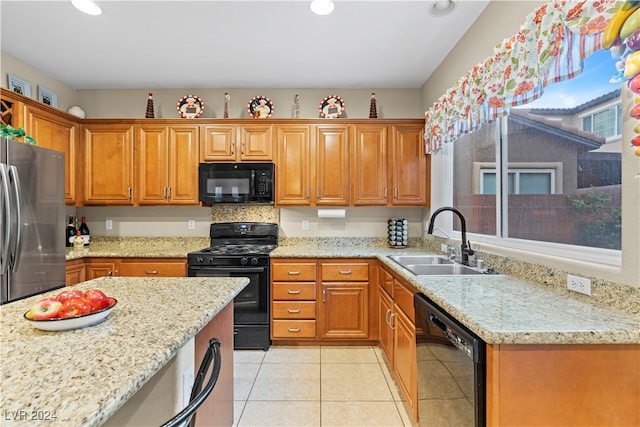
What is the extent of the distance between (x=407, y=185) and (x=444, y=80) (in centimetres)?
105

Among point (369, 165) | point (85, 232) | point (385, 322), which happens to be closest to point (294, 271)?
point (385, 322)

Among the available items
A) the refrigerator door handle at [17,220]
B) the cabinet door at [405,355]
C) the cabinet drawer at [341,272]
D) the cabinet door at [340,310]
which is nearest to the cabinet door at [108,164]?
the refrigerator door handle at [17,220]

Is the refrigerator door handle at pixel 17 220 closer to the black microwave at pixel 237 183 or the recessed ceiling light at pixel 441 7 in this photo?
the black microwave at pixel 237 183

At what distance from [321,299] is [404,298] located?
1.05m

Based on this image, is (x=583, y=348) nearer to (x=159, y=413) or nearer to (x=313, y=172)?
(x=159, y=413)

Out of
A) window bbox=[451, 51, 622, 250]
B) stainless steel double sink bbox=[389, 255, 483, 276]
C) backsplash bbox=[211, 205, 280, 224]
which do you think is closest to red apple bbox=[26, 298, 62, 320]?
stainless steel double sink bbox=[389, 255, 483, 276]

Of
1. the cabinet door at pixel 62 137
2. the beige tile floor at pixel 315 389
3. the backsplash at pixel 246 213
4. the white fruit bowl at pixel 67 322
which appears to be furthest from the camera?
the backsplash at pixel 246 213

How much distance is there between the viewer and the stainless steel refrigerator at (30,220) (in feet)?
6.43

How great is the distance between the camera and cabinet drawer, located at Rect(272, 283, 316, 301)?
2.79 m

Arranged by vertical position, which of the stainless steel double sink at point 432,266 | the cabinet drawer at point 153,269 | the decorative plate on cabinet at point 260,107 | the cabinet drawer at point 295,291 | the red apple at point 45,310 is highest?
the decorative plate on cabinet at point 260,107

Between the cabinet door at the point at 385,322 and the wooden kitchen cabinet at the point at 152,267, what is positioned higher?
the wooden kitchen cabinet at the point at 152,267

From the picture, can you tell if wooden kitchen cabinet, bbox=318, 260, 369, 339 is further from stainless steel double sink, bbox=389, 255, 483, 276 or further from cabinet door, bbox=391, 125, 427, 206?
cabinet door, bbox=391, 125, 427, 206

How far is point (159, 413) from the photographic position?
0.96 meters

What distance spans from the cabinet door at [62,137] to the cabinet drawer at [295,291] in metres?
2.18
